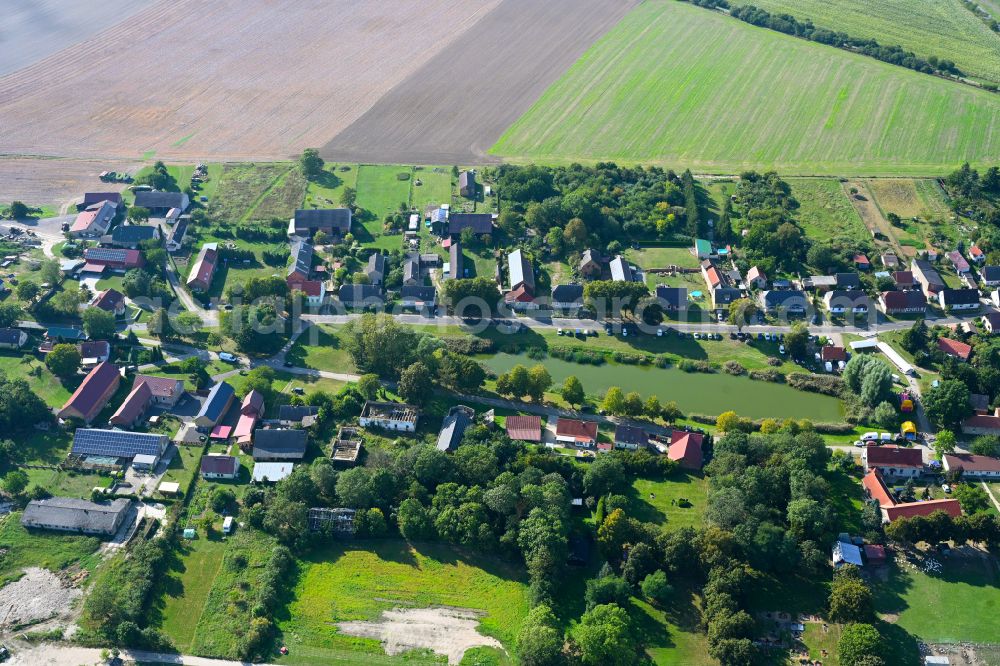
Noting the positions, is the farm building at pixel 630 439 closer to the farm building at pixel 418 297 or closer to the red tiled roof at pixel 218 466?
the farm building at pixel 418 297

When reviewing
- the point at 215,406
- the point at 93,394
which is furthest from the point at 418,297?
the point at 93,394

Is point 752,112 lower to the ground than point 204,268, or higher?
higher

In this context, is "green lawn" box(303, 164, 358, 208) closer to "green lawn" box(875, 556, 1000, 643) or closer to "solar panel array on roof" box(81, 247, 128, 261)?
"solar panel array on roof" box(81, 247, 128, 261)

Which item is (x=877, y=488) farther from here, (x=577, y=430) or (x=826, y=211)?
(x=826, y=211)

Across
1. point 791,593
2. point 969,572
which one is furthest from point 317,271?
point 969,572

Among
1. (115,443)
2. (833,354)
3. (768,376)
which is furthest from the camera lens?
(833,354)

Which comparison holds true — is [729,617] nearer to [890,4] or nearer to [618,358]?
[618,358]
